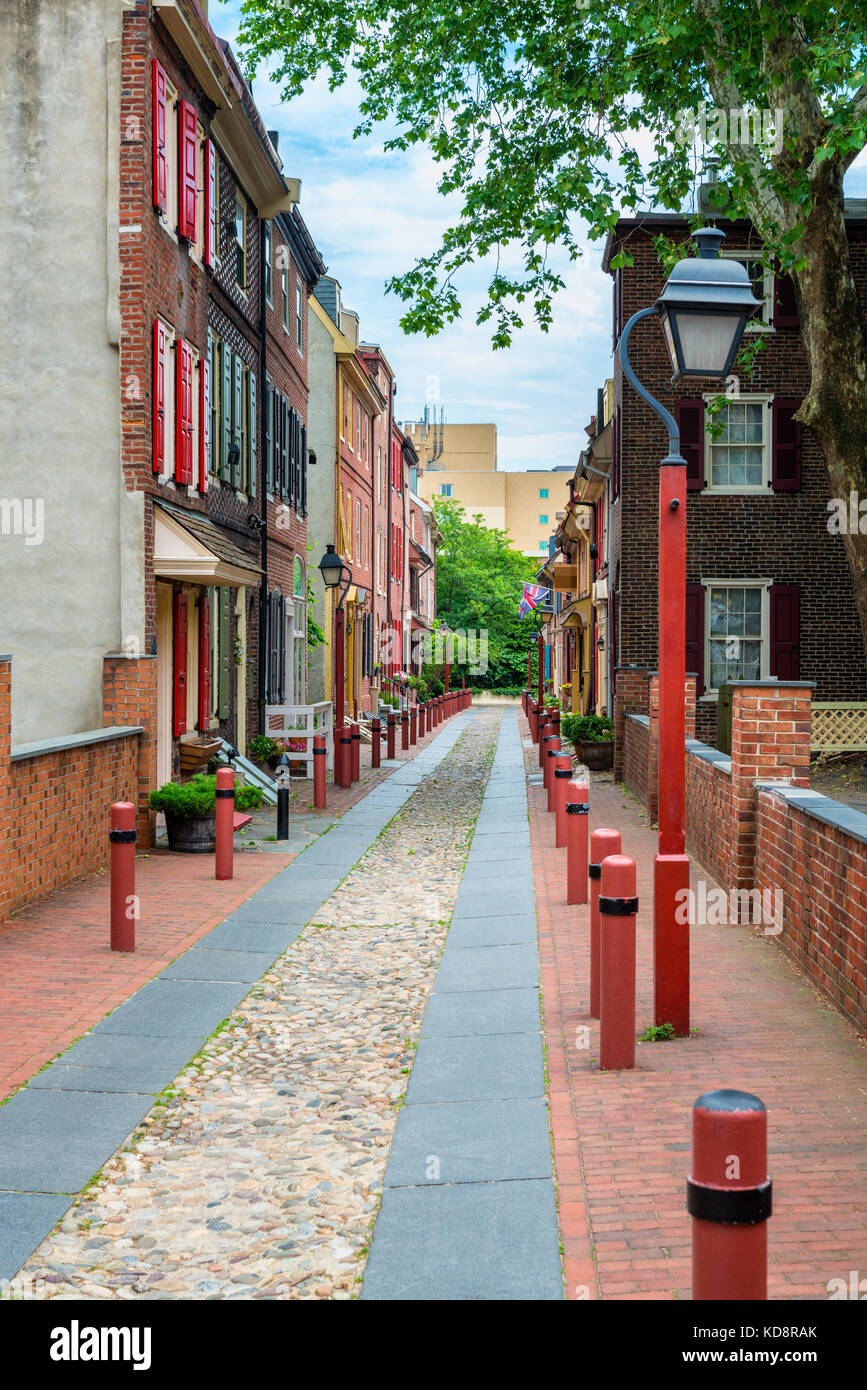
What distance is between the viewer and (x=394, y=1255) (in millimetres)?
4277

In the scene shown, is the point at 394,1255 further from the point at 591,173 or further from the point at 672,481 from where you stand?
the point at 591,173

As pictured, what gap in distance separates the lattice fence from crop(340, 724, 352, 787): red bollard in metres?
8.62

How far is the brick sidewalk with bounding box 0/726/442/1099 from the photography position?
682 cm

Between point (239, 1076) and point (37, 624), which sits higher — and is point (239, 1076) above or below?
below

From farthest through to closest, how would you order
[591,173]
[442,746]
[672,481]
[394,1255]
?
[442,746] < [591,173] < [672,481] < [394,1255]

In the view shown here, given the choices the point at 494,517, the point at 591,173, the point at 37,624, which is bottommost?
the point at 37,624

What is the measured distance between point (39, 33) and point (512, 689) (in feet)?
203

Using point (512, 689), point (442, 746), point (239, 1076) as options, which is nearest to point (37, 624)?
point (239, 1076)

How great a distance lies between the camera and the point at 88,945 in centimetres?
877

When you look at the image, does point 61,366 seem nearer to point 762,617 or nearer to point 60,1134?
point 60,1134

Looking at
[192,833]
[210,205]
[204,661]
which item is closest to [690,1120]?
[192,833]

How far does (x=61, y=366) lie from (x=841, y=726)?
15.9 meters

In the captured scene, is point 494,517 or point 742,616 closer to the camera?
point 742,616

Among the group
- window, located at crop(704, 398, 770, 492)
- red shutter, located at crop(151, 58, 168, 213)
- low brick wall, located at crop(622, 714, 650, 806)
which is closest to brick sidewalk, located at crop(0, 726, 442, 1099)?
low brick wall, located at crop(622, 714, 650, 806)
